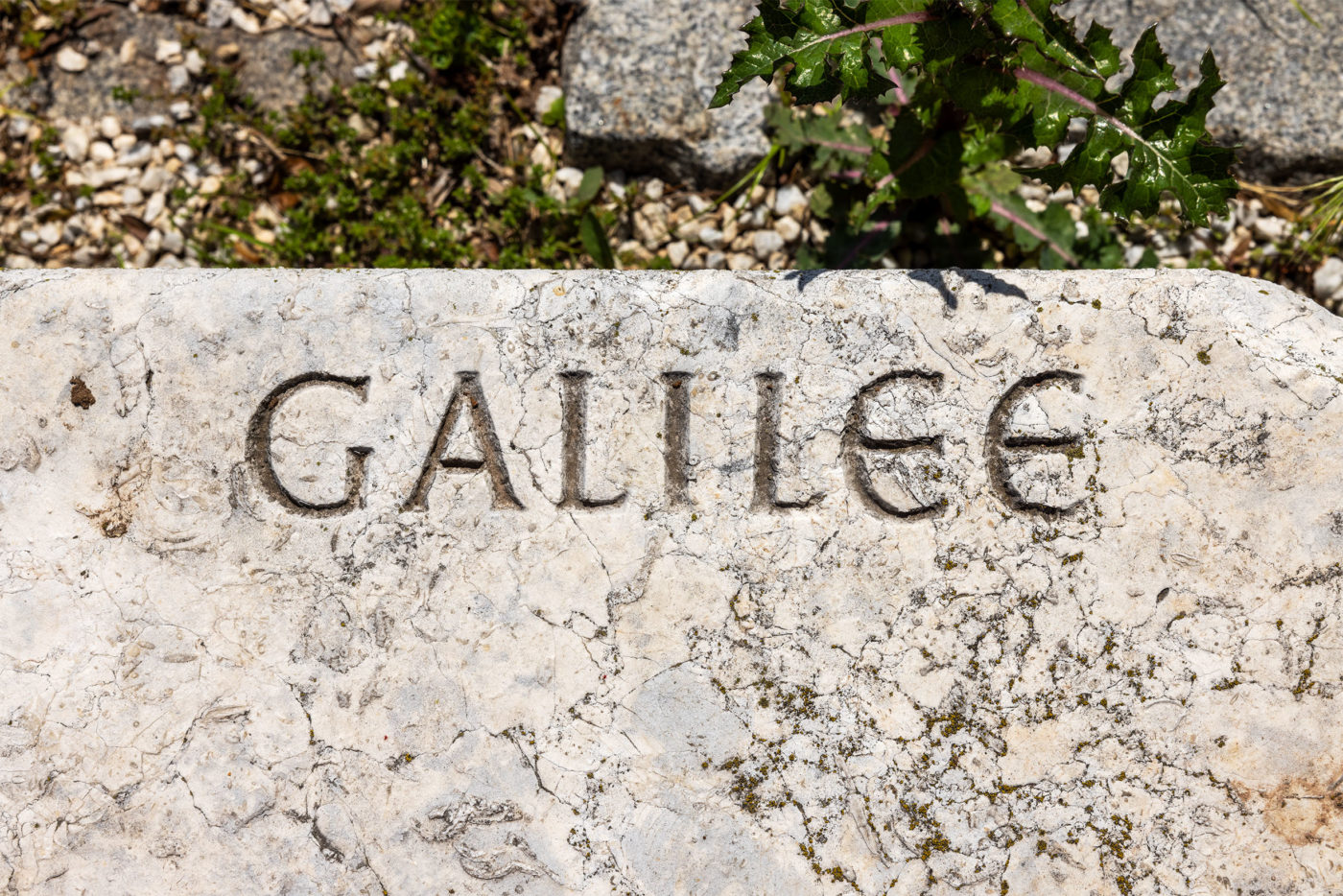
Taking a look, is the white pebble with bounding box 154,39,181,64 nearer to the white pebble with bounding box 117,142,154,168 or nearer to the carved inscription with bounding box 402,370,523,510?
the white pebble with bounding box 117,142,154,168

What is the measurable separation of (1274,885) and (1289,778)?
0.23 meters

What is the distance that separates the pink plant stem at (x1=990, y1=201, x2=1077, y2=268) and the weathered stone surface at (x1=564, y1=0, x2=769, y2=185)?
2.40ft

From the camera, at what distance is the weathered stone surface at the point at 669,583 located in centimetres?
183

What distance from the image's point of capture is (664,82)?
2.63 metres

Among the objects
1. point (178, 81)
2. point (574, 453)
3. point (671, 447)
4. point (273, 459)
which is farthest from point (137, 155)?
point (671, 447)

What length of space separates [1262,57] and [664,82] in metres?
1.78

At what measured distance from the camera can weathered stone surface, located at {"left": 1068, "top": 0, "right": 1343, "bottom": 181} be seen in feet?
8.43

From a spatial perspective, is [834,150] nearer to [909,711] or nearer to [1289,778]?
[909,711]

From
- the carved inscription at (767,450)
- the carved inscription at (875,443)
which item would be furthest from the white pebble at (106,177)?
the carved inscription at (875,443)

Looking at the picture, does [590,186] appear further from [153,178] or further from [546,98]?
[153,178]

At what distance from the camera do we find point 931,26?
177 cm

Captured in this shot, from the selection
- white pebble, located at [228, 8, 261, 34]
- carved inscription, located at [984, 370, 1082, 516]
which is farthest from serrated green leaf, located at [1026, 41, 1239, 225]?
white pebble, located at [228, 8, 261, 34]

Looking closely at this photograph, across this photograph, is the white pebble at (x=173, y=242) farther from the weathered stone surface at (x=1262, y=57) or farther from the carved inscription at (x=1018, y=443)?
the weathered stone surface at (x=1262, y=57)

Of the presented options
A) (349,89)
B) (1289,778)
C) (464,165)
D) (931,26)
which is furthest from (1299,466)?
(349,89)
